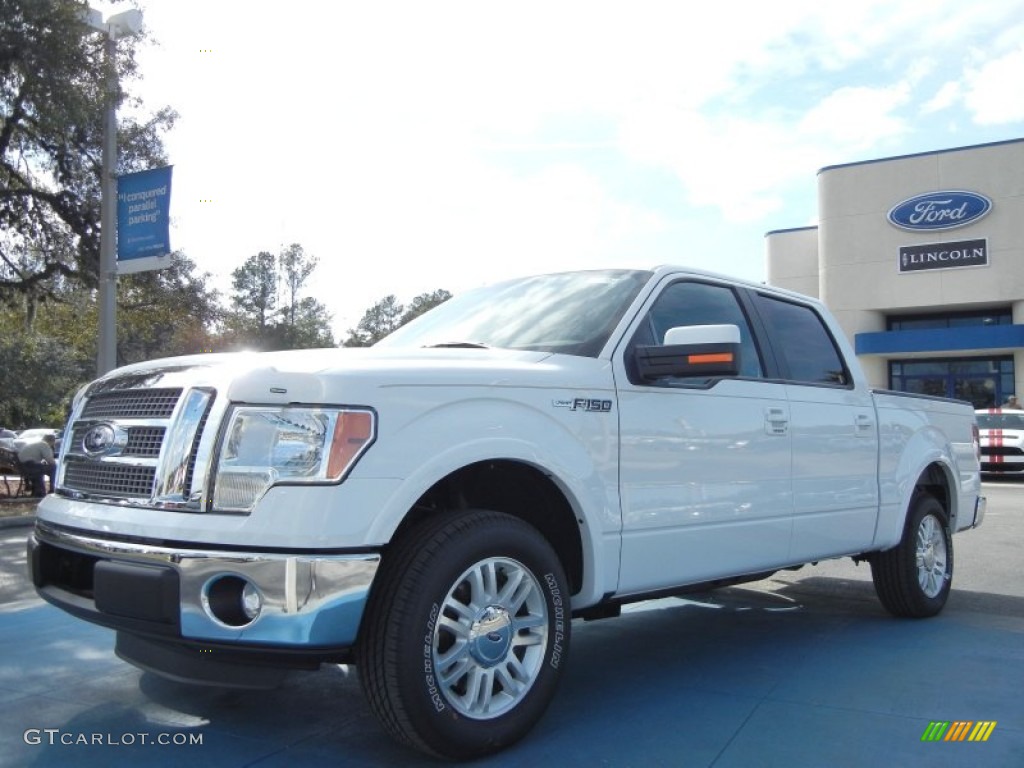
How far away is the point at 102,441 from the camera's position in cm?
351

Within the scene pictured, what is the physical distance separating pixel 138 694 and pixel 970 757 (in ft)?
11.0

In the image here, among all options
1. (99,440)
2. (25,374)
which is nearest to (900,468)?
(99,440)

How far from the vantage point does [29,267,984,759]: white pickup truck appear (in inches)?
115

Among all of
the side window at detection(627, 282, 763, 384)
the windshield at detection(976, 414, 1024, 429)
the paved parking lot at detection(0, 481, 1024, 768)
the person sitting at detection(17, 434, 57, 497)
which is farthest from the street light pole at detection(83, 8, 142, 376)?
the windshield at detection(976, 414, 1024, 429)

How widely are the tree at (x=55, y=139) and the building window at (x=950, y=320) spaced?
29.4 m

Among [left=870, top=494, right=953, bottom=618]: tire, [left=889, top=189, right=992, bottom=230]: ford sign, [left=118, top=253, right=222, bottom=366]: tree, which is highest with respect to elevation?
[left=889, top=189, right=992, bottom=230]: ford sign

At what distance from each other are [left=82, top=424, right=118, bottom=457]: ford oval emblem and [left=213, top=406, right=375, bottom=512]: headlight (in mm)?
706

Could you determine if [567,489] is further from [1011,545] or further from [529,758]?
[1011,545]

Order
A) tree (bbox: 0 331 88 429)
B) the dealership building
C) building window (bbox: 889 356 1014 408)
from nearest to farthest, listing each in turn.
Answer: tree (bbox: 0 331 88 429)
the dealership building
building window (bbox: 889 356 1014 408)

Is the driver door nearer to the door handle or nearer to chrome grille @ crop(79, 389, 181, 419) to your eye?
the door handle

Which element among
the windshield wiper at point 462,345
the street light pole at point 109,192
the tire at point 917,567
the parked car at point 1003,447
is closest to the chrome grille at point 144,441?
the windshield wiper at point 462,345

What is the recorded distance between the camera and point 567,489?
3.60 m

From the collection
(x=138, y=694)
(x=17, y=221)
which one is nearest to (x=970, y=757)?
(x=138, y=694)

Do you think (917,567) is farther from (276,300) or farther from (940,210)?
(276,300)
